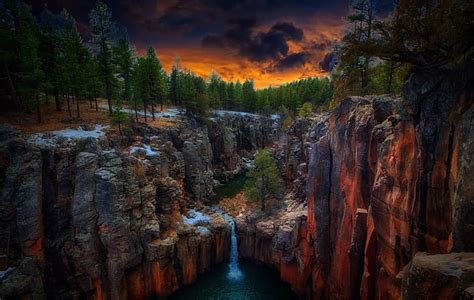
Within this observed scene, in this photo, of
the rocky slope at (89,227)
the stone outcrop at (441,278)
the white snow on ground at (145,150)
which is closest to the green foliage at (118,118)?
the white snow on ground at (145,150)

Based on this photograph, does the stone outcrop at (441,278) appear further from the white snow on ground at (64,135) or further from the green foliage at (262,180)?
the white snow on ground at (64,135)

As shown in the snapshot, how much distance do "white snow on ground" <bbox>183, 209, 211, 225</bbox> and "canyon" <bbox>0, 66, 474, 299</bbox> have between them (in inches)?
11.9

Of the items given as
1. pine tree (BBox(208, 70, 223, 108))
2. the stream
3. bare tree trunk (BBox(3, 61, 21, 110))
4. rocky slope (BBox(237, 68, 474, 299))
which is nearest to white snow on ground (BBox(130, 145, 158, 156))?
bare tree trunk (BBox(3, 61, 21, 110))

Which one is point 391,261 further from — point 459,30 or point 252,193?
point 252,193

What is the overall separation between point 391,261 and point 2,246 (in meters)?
29.8

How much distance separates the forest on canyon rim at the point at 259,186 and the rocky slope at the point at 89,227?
0.13 meters

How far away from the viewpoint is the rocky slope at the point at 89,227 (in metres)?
23.5

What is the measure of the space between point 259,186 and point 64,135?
2555 cm

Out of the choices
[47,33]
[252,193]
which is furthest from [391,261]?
[47,33]

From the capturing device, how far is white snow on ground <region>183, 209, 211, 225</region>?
35469mm

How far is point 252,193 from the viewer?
1512 inches

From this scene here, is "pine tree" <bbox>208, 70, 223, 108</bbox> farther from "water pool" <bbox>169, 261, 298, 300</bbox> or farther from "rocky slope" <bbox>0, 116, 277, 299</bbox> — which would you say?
"water pool" <bbox>169, 261, 298, 300</bbox>

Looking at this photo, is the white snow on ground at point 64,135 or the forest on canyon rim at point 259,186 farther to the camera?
the white snow on ground at point 64,135

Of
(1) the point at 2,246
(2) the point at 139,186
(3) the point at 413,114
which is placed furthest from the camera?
(2) the point at 139,186
